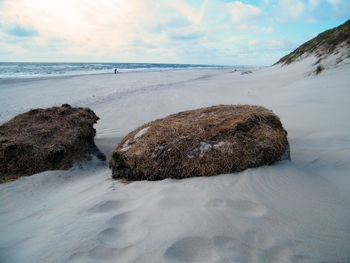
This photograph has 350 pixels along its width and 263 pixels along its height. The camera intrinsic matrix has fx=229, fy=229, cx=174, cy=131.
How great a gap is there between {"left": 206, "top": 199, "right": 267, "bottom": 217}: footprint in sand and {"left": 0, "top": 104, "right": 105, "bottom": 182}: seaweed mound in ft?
10.8

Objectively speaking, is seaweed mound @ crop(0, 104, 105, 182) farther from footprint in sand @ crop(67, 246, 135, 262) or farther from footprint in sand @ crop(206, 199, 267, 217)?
footprint in sand @ crop(206, 199, 267, 217)

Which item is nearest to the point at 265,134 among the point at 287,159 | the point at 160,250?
the point at 287,159

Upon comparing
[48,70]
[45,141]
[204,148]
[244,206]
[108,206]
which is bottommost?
[108,206]

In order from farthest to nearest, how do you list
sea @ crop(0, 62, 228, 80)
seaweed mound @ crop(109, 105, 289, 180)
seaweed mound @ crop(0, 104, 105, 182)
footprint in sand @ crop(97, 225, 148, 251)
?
sea @ crop(0, 62, 228, 80), seaweed mound @ crop(0, 104, 105, 182), seaweed mound @ crop(109, 105, 289, 180), footprint in sand @ crop(97, 225, 148, 251)

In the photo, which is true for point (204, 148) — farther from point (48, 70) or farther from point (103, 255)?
point (48, 70)

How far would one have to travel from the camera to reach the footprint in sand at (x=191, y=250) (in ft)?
5.78

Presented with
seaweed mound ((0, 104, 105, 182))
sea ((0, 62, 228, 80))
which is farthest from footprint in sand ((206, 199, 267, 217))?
sea ((0, 62, 228, 80))

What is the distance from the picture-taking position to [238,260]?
67.2 inches

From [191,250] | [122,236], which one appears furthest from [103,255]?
[191,250]

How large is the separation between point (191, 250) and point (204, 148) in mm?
A: 1547

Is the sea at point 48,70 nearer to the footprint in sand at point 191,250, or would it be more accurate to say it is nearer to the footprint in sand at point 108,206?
the footprint in sand at point 108,206

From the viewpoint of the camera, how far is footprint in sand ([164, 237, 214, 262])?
5.78ft

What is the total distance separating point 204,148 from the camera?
3.17 meters

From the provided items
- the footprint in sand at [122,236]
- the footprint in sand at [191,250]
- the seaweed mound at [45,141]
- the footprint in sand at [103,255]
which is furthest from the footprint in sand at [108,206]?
the seaweed mound at [45,141]
